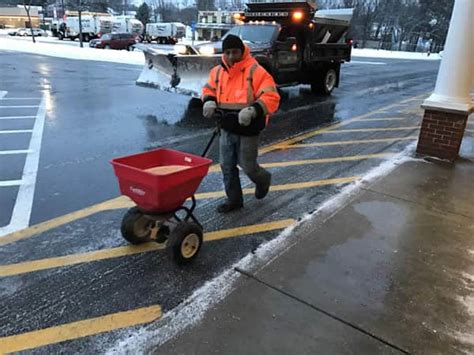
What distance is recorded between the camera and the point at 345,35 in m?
14.9

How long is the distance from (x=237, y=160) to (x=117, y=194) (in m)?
1.50

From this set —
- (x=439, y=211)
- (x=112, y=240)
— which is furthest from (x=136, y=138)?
(x=439, y=211)

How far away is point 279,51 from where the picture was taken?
1166 centimetres

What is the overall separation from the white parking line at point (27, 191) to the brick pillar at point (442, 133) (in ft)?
18.4

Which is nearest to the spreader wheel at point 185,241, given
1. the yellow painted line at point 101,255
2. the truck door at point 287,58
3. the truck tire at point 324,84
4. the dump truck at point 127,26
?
the yellow painted line at point 101,255

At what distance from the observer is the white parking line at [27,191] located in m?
4.06

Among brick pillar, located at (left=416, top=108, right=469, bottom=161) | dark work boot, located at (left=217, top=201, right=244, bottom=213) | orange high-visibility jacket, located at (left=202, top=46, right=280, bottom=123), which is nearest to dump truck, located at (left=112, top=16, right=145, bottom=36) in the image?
brick pillar, located at (left=416, top=108, right=469, bottom=161)

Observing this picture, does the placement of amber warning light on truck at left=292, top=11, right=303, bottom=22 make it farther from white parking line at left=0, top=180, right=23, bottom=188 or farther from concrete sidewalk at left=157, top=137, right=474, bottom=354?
white parking line at left=0, top=180, right=23, bottom=188

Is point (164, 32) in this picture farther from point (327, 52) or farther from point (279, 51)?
point (279, 51)

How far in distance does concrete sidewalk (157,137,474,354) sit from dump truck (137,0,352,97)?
245 inches

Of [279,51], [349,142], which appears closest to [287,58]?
[279,51]

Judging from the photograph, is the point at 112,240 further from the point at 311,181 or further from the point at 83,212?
the point at 311,181

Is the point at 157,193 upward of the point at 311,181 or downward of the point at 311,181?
upward

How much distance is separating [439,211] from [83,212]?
12.5 feet
